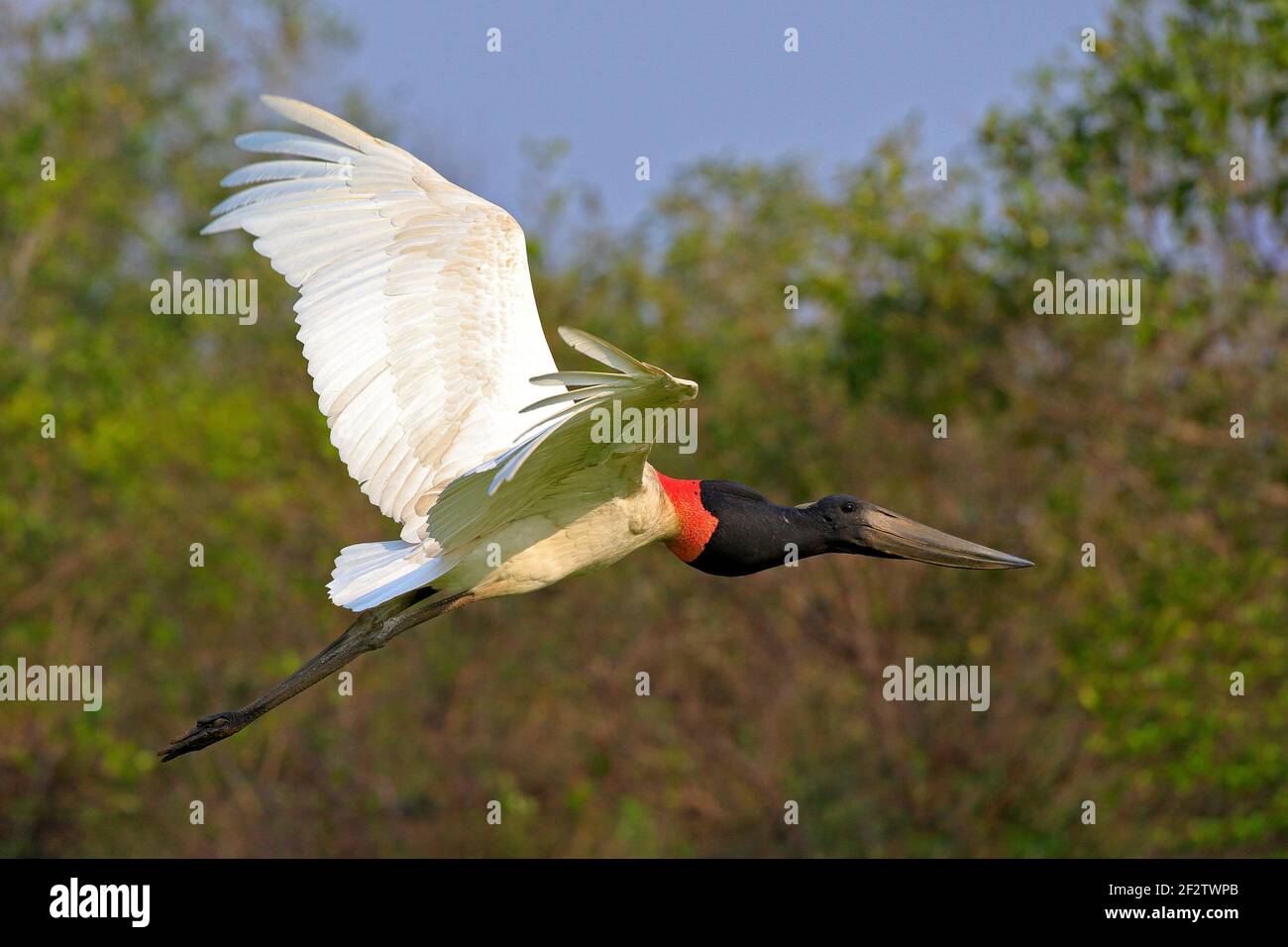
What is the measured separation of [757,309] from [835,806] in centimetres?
497

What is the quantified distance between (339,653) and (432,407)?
0.92 m

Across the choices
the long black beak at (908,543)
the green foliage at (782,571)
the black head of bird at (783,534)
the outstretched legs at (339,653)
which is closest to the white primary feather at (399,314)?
the outstretched legs at (339,653)

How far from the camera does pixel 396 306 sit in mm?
6719

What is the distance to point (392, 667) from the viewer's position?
1705 cm

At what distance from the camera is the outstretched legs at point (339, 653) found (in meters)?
6.41

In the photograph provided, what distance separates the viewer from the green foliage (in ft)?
40.9

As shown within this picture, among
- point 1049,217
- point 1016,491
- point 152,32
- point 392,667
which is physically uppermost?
point 152,32

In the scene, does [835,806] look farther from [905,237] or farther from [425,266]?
[425,266]

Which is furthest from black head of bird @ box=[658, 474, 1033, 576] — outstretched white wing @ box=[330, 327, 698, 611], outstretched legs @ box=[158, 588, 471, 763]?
outstretched legs @ box=[158, 588, 471, 763]

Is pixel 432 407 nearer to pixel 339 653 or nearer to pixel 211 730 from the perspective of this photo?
pixel 339 653

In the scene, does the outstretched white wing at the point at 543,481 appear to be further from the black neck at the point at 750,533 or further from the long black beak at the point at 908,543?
the long black beak at the point at 908,543

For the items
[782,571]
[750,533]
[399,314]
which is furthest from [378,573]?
[782,571]

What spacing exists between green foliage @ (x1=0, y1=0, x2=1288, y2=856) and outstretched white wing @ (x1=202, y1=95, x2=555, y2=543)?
645cm
